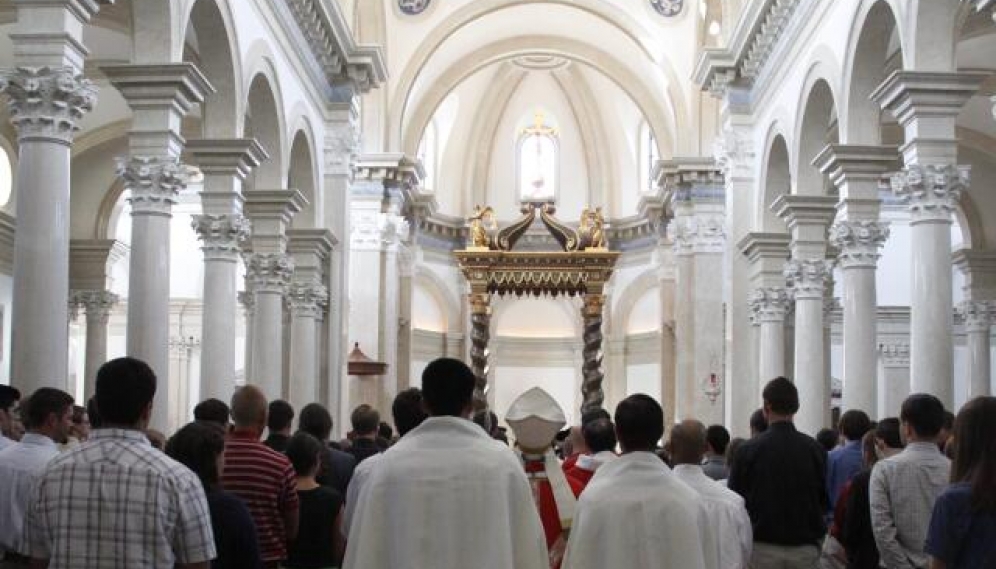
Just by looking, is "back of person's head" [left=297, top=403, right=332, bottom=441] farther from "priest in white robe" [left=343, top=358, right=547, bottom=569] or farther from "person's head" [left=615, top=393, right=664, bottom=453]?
"priest in white robe" [left=343, top=358, right=547, bottom=569]

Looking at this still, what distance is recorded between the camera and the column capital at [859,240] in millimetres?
17266

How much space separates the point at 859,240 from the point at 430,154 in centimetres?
2407

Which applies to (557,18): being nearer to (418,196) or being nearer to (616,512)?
(418,196)

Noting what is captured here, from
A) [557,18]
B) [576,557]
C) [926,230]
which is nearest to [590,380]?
[557,18]

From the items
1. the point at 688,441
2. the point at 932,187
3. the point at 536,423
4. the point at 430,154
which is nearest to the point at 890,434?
the point at 688,441

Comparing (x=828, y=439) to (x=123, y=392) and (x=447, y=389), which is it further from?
(x=123, y=392)

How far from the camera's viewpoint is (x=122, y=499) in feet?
15.4

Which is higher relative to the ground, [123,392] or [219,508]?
[123,392]

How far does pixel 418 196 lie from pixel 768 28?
1473cm

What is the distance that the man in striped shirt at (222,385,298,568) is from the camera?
678cm

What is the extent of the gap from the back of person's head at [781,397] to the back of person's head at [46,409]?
3.87m

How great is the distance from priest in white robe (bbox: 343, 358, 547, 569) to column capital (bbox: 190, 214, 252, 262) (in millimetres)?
12683

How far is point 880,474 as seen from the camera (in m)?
7.25

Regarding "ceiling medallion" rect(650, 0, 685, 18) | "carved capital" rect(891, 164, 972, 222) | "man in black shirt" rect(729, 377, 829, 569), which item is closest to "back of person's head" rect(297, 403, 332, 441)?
"man in black shirt" rect(729, 377, 829, 569)
